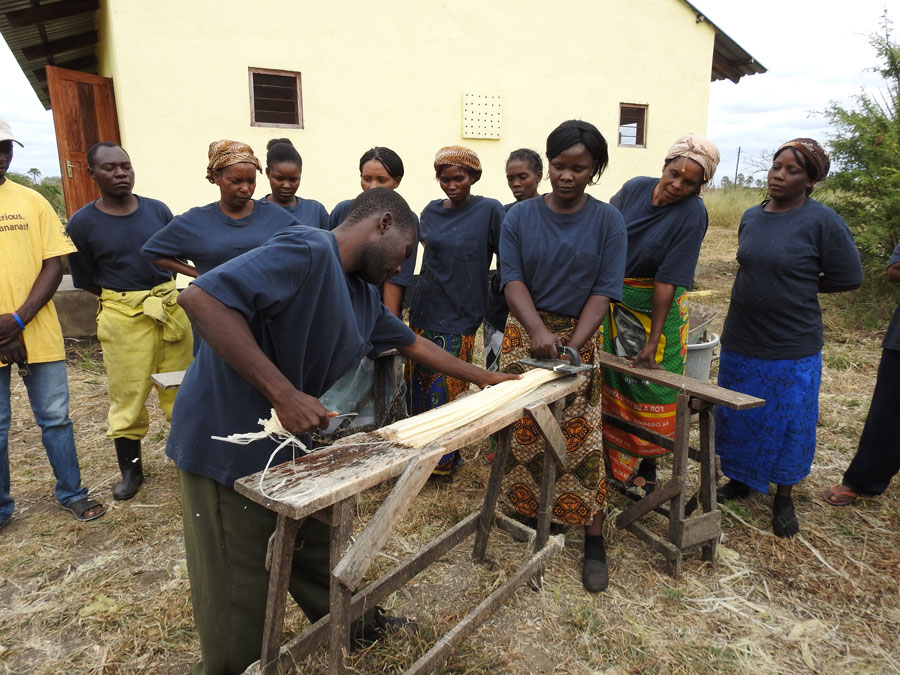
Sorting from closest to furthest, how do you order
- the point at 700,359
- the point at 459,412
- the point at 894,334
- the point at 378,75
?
the point at 459,412 → the point at 894,334 → the point at 700,359 → the point at 378,75

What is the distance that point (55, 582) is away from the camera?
2.70 m

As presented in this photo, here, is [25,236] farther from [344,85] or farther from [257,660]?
[344,85]

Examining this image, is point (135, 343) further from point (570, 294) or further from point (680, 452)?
point (680, 452)

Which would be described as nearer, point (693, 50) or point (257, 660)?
point (257, 660)

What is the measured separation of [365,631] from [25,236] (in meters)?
2.59

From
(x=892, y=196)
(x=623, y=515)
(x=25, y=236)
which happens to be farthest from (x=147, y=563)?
(x=892, y=196)

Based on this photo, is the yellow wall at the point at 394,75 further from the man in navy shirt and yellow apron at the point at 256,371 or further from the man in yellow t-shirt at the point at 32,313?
the man in navy shirt and yellow apron at the point at 256,371

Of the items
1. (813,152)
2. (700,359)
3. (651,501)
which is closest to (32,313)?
(651,501)

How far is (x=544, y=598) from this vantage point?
8.53ft

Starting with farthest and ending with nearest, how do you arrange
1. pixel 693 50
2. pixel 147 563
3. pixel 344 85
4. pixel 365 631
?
pixel 693 50 < pixel 344 85 < pixel 147 563 < pixel 365 631

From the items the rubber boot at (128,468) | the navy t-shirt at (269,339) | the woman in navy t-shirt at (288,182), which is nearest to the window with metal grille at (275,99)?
the woman in navy t-shirt at (288,182)

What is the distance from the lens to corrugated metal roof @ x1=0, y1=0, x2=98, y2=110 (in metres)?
6.23

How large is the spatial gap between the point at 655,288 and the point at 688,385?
1.70 feet

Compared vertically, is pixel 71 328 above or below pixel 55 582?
above
